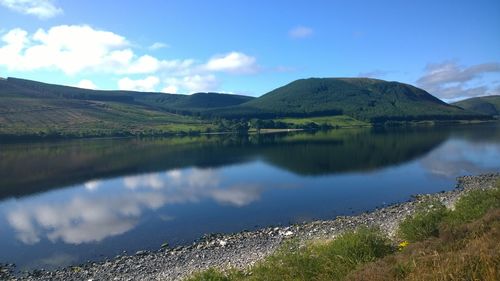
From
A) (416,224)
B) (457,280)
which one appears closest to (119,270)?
(416,224)

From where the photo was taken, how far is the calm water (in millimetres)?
33750

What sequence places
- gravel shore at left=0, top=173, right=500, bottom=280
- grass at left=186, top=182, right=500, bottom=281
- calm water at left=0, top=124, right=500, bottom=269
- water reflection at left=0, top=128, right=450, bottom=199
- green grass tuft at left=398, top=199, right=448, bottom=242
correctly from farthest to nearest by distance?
water reflection at left=0, top=128, right=450, bottom=199 < calm water at left=0, top=124, right=500, bottom=269 < gravel shore at left=0, top=173, right=500, bottom=280 < green grass tuft at left=398, top=199, right=448, bottom=242 < grass at left=186, top=182, right=500, bottom=281

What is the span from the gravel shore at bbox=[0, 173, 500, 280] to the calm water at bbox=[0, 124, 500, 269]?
2554mm

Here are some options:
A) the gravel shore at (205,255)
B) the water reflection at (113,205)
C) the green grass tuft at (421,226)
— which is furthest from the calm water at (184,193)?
the green grass tuft at (421,226)

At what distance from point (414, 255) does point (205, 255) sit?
1808 cm

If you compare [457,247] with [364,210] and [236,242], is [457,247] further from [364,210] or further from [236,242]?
[364,210]

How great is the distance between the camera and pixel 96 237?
112 feet

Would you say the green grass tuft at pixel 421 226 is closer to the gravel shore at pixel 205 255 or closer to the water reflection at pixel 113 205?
the gravel shore at pixel 205 255

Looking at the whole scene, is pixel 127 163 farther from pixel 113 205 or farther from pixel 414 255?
pixel 414 255

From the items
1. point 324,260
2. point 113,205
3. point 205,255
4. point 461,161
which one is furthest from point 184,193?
point 461,161

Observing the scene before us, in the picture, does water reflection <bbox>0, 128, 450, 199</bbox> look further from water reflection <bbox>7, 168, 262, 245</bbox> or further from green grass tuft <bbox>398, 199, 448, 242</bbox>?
green grass tuft <bbox>398, 199, 448, 242</bbox>

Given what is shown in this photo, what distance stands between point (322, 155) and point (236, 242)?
203 ft

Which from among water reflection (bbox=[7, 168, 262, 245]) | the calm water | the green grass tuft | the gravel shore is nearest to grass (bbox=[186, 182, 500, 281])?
the green grass tuft

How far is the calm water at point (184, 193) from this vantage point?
3375 cm
